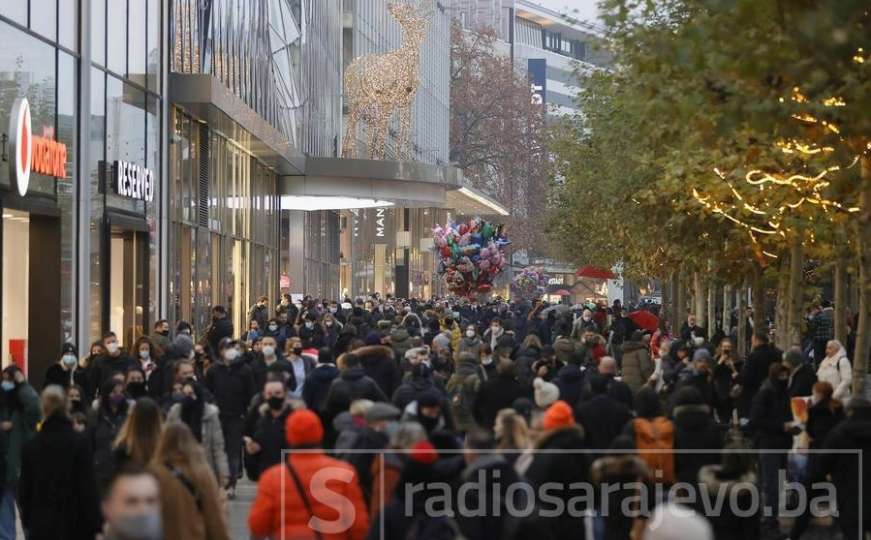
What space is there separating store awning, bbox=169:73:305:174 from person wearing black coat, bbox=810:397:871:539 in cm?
2367

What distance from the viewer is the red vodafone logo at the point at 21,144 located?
76.2 ft

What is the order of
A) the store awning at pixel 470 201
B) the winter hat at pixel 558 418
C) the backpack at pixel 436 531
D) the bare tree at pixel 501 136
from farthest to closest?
the bare tree at pixel 501 136
the store awning at pixel 470 201
the winter hat at pixel 558 418
the backpack at pixel 436 531

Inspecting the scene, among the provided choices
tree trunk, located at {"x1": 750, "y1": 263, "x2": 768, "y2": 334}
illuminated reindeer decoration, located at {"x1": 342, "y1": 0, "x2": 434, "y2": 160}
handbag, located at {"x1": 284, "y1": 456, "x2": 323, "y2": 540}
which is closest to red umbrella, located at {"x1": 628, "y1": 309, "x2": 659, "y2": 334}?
tree trunk, located at {"x1": 750, "y1": 263, "x2": 768, "y2": 334}

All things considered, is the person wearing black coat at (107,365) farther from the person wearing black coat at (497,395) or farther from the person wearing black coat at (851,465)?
the person wearing black coat at (851,465)

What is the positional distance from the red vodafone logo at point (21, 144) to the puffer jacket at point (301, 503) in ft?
46.6

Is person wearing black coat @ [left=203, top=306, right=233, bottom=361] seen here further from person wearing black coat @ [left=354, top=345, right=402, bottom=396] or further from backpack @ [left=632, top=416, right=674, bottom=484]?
backpack @ [left=632, top=416, right=674, bottom=484]

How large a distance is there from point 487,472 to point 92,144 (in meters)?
A: 19.7

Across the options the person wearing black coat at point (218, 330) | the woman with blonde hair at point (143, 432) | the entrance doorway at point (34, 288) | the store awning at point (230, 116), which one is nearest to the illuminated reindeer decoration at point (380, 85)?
the store awning at point (230, 116)

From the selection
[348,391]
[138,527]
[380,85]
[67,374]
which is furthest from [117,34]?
[380,85]

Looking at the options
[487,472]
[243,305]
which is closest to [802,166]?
[487,472]

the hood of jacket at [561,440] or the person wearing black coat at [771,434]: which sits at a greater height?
the hood of jacket at [561,440]

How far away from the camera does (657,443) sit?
44.6 ft

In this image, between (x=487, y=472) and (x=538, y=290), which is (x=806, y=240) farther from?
(x=538, y=290)

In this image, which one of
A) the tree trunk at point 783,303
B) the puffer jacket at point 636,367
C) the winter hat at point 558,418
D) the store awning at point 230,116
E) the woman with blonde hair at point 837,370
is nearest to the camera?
the winter hat at point 558,418
